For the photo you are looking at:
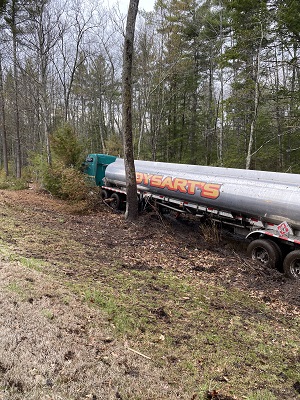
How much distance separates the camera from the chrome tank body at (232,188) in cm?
697

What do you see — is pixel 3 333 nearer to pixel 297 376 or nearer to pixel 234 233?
pixel 297 376

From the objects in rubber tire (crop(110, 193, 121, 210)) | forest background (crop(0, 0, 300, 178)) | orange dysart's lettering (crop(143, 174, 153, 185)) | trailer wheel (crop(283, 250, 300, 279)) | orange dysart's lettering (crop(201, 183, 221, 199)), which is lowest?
trailer wheel (crop(283, 250, 300, 279))

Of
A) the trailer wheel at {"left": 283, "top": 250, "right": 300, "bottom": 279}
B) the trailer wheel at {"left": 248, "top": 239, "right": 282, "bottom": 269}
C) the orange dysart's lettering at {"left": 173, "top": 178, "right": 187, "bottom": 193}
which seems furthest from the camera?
the orange dysart's lettering at {"left": 173, "top": 178, "right": 187, "bottom": 193}

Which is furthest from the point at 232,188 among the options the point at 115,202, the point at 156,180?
the point at 115,202

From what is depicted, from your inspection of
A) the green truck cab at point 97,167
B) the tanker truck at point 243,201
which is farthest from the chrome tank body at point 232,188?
the green truck cab at point 97,167

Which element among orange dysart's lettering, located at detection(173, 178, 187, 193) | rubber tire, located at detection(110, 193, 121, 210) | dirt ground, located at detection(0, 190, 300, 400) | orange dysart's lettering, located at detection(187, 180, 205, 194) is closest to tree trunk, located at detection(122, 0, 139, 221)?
dirt ground, located at detection(0, 190, 300, 400)

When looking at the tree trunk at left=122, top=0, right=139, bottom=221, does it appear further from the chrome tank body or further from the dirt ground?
the chrome tank body

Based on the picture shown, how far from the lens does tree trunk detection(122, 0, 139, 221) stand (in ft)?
30.8

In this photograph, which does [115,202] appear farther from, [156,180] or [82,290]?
[82,290]

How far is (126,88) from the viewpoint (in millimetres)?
9742

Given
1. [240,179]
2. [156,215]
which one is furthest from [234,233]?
[156,215]

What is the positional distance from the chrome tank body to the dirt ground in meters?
1.19

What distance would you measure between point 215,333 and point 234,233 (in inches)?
208

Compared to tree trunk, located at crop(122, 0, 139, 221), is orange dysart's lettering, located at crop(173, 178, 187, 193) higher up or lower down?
lower down
